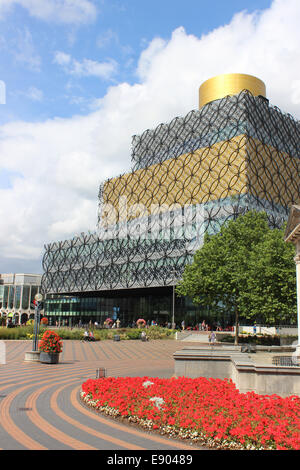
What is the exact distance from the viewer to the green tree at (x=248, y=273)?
117ft

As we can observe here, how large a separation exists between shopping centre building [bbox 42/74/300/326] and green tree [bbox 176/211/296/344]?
26488 millimetres

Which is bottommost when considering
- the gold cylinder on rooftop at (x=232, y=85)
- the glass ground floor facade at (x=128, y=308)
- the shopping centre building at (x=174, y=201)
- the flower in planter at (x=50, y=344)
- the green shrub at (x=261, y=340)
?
the green shrub at (x=261, y=340)

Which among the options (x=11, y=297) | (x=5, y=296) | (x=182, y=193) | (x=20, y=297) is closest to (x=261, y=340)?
(x=182, y=193)

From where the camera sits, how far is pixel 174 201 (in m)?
85.5

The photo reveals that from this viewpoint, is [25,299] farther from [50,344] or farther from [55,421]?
[55,421]

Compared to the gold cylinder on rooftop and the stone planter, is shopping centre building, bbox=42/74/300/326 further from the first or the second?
the stone planter

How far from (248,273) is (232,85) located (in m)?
65.9

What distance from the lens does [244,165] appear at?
7412 cm

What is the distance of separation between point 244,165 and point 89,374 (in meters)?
59.5

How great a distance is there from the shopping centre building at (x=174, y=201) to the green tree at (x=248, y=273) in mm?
26488

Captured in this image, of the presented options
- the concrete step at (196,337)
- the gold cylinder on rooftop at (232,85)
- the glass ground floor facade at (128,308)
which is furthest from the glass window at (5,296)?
the concrete step at (196,337)

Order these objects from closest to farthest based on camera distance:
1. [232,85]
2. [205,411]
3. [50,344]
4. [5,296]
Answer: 1. [205,411]
2. [50,344]
3. [232,85]
4. [5,296]

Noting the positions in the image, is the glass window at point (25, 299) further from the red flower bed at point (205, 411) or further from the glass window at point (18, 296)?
the red flower bed at point (205, 411)

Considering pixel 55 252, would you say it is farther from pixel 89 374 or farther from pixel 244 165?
pixel 89 374
